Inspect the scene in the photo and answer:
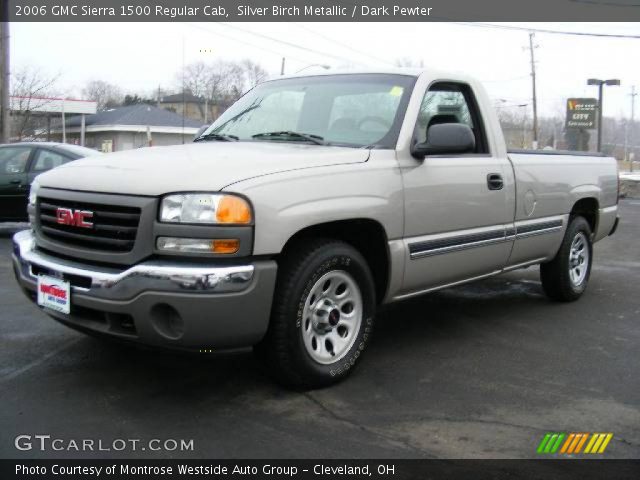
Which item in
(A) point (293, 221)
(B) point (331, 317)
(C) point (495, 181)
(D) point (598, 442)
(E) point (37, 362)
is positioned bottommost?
(D) point (598, 442)

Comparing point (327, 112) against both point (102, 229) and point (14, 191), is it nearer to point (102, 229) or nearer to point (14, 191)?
point (102, 229)

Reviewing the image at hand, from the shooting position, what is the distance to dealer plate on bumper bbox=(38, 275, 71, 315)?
343 centimetres

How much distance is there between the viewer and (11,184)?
32.5 ft

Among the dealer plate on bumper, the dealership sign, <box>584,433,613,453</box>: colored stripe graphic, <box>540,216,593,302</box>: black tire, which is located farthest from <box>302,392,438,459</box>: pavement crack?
the dealership sign

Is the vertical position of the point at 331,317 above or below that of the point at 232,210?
below

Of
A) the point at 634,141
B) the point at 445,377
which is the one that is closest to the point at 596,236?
the point at 445,377

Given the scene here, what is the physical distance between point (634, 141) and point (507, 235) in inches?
4319

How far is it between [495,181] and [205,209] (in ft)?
8.22

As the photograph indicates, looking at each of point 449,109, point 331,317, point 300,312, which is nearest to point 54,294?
point 300,312

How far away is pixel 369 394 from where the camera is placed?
3.75 metres

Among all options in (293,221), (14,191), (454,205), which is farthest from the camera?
(14,191)

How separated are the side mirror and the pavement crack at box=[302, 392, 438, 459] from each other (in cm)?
167

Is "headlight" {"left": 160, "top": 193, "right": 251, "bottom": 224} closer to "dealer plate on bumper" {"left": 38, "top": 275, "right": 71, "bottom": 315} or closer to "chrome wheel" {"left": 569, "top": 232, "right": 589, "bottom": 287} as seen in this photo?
"dealer plate on bumper" {"left": 38, "top": 275, "right": 71, "bottom": 315}

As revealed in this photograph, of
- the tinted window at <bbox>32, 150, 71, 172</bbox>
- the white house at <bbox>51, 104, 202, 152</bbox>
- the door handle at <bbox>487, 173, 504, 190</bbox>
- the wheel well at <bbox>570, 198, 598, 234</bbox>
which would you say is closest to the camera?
the door handle at <bbox>487, 173, 504, 190</bbox>
